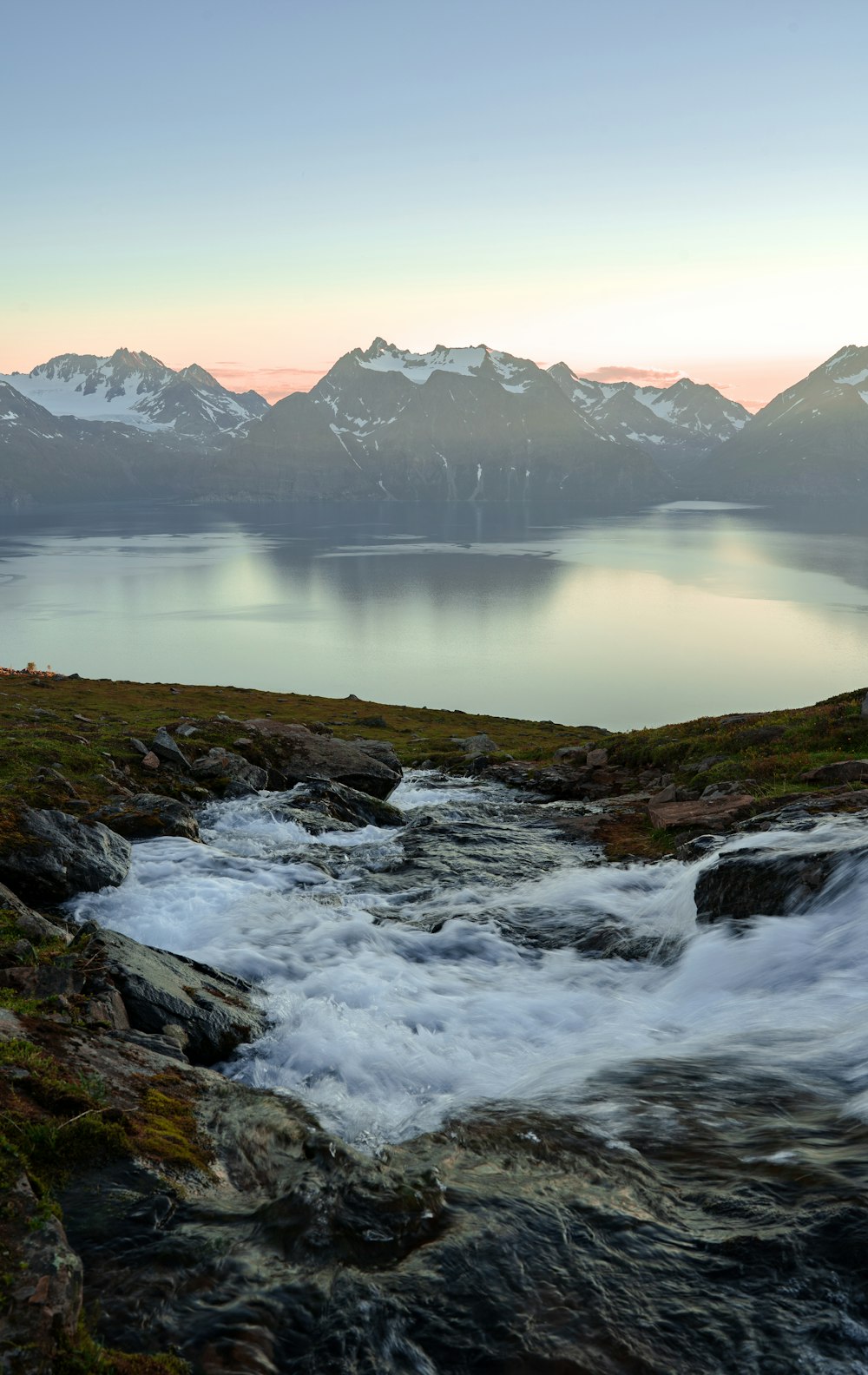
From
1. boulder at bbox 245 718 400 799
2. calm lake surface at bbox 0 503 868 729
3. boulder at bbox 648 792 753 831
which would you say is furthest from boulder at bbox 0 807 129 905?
calm lake surface at bbox 0 503 868 729

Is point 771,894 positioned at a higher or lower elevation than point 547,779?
higher

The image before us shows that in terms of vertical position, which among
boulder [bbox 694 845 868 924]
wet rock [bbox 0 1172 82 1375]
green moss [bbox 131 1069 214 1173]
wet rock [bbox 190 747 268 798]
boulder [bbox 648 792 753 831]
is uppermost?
wet rock [bbox 0 1172 82 1375]

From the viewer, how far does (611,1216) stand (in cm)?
825

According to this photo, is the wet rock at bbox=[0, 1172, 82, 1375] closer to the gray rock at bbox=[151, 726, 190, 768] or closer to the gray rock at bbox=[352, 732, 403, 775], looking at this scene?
the gray rock at bbox=[151, 726, 190, 768]

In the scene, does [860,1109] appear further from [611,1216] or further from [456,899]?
[456,899]

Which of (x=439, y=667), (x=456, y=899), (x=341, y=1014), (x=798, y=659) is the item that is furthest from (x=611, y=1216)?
(x=798, y=659)

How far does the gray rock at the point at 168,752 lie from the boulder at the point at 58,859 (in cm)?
1142

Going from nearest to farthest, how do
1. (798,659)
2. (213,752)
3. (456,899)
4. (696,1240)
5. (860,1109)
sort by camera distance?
(696,1240) → (860,1109) → (456,899) → (213,752) → (798,659)

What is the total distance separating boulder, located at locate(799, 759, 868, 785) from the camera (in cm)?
2331

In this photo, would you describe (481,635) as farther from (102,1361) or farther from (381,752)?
(102,1361)

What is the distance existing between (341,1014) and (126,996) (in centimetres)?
354

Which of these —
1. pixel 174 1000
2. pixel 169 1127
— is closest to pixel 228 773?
pixel 174 1000

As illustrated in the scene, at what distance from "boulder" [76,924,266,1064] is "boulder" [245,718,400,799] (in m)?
19.7

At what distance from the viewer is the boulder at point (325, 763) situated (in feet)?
111
